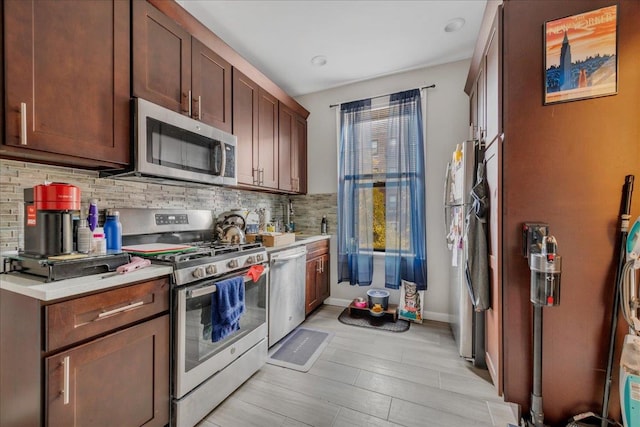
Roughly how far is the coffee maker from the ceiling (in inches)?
66.4

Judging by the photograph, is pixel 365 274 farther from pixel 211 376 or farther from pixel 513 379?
pixel 211 376

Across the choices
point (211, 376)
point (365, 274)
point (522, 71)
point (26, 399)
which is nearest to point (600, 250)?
point (522, 71)

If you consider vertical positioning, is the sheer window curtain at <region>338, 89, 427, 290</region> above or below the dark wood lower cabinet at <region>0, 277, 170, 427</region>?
above

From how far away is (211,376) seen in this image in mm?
1600

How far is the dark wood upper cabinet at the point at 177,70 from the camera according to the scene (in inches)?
62.1

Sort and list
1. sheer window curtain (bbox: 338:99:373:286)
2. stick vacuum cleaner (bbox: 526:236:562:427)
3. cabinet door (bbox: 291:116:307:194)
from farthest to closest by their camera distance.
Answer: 1. cabinet door (bbox: 291:116:307:194)
2. sheer window curtain (bbox: 338:99:373:286)
3. stick vacuum cleaner (bbox: 526:236:562:427)

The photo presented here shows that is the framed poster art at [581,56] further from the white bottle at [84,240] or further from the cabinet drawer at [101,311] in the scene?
the white bottle at [84,240]

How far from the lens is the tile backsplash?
133cm

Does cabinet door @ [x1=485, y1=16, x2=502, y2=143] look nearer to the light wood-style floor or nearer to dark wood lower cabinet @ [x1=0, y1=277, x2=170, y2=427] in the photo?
the light wood-style floor

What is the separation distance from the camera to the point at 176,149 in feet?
5.80

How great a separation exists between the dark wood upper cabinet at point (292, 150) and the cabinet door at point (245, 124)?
461 millimetres

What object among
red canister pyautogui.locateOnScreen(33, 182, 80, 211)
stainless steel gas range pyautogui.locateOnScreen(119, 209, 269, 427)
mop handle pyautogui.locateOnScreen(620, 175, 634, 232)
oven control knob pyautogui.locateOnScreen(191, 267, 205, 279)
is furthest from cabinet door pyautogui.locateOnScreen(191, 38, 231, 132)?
mop handle pyautogui.locateOnScreen(620, 175, 634, 232)

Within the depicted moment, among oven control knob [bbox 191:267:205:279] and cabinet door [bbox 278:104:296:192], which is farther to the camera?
cabinet door [bbox 278:104:296:192]

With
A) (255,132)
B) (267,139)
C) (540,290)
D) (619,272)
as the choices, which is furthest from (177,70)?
(619,272)
